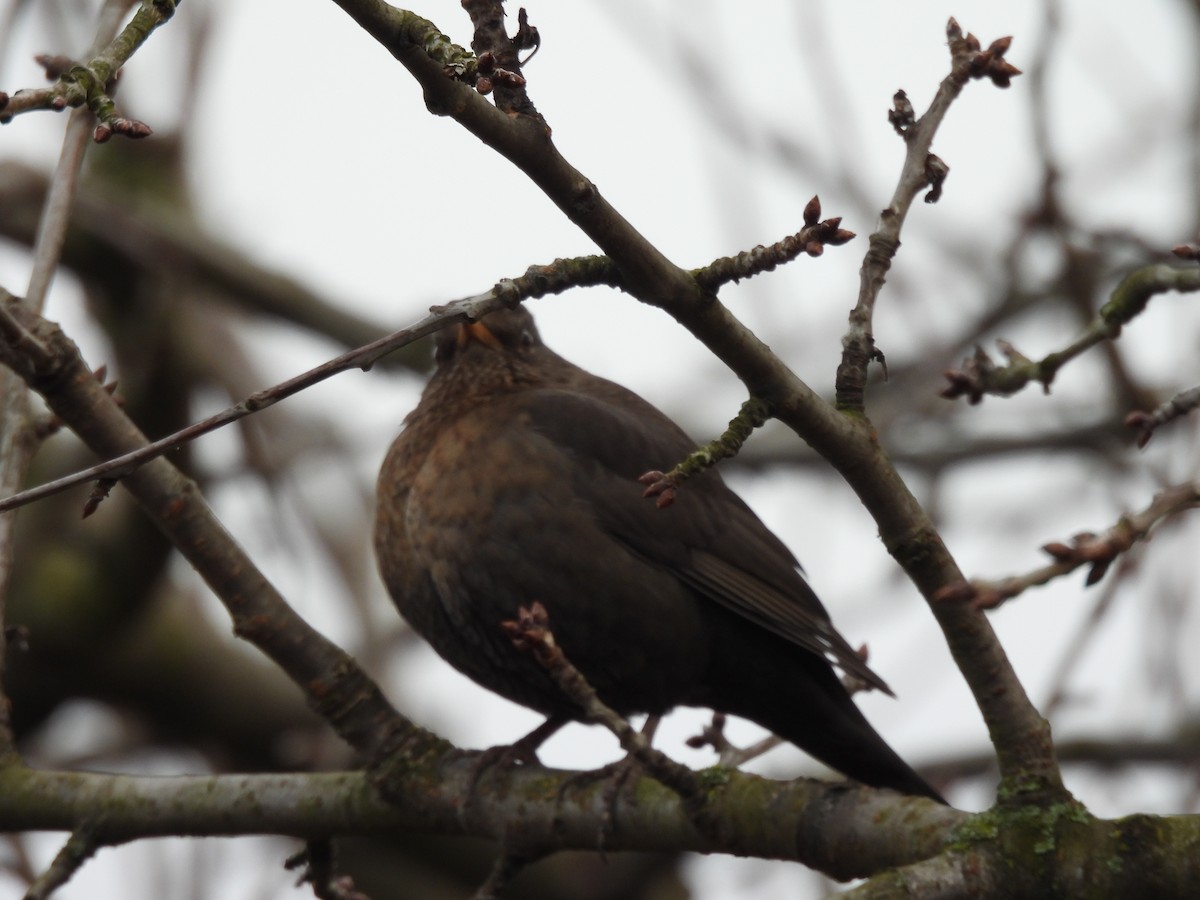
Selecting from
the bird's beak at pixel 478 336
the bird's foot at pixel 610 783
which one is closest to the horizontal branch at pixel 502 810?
the bird's foot at pixel 610 783

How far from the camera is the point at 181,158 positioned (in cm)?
700

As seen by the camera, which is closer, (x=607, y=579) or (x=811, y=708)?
(x=607, y=579)

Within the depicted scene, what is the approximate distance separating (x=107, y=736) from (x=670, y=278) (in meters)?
5.92

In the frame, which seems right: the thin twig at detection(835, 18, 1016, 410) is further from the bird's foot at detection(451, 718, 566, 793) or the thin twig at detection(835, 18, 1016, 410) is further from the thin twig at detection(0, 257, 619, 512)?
the bird's foot at detection(451, 718, 566, 793)

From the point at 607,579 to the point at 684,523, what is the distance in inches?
13.4

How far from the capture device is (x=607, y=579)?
4047mm

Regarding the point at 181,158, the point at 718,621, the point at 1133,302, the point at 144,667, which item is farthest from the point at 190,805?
the point at 181,158

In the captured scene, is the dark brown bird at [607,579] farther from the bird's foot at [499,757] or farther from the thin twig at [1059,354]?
the thin twig at [1059,354]

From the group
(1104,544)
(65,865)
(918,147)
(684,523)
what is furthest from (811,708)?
(1104,544)

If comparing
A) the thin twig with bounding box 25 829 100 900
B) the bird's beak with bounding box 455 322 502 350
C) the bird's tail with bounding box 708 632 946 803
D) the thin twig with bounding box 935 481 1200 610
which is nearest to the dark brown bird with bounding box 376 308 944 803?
the bird's tail with bounding box 708 632 946 803

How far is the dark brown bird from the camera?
4020 millimetres

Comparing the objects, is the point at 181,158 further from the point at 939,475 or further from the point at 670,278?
the point at 670,278

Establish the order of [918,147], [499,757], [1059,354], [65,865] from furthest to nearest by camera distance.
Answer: [499,757] < [65,865] < [918,147] < [1059,354]

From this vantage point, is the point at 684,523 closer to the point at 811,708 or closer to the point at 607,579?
the point at 607,579
